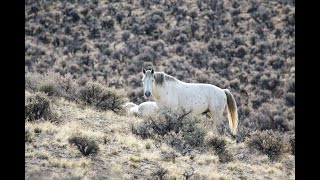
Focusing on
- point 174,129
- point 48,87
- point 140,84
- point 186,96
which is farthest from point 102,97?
point 140,84

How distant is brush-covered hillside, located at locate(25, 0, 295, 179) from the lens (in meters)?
7.30

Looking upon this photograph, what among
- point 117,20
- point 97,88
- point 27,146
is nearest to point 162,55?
point 117,20

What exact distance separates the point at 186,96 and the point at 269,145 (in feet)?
8.65

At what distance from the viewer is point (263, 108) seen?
2286cm

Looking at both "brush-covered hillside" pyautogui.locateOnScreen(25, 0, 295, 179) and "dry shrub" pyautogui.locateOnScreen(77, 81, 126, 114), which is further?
"dry shrub" pyautogui.locateOnScreen(77, 81, 126, 114)

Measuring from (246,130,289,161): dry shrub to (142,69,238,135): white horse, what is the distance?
5.81 ft

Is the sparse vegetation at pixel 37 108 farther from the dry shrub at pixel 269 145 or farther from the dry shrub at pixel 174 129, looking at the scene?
the dry shrub at pixel 269 145

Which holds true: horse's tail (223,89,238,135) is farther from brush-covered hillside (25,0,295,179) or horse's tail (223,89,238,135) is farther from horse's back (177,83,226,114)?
horse's back (177,83,226,114)

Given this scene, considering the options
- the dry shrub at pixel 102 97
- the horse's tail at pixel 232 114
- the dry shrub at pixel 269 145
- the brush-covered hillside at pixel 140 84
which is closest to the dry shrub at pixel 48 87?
the brush-covered hillside at pixel 140 84

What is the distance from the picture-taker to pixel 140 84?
86.5 ft

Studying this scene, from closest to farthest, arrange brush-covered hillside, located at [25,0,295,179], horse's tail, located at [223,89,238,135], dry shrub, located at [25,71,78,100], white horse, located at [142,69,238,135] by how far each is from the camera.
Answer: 1. brush-covered hillside, located at [25,0,295,179]
2. white horse, located at [142,69,238,135]
3. horse's tail, located at [223,89,238,135]
4. dry shrub, located at [25,71,78,100]

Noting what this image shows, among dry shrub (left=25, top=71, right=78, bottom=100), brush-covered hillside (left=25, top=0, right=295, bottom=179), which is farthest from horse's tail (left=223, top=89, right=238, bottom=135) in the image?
dry shrub (left=25, top=71, right=78, bottom=100)

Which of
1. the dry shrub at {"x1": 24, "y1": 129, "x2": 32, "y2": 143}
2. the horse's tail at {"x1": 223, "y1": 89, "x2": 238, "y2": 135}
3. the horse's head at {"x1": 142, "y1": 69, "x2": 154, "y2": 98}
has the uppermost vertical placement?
the horse's head at {"x1": 142, "y1": 69, "x2": 154, "y2": 98}
